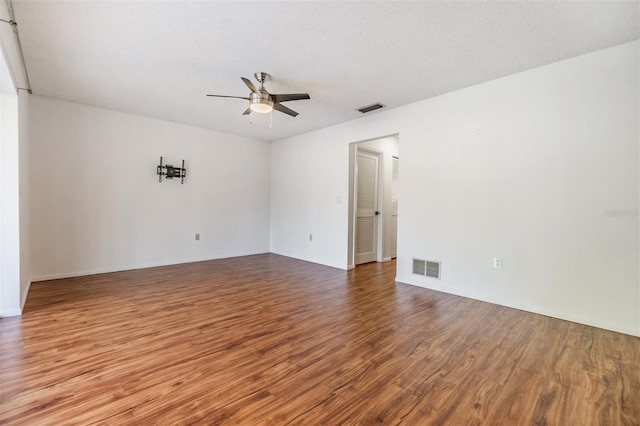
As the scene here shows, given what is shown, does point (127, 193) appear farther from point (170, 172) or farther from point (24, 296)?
point (24, 296)

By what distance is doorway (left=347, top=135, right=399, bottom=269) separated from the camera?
5129mm

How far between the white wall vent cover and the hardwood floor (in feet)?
1.51

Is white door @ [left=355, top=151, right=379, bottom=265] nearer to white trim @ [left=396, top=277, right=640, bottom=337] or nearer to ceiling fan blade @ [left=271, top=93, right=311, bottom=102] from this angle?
white trim @ [left=396, top=277, right=640, bottom=337]

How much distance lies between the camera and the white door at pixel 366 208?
546cm

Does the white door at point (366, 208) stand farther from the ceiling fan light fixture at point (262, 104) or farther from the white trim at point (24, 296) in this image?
the white trim at point (24, 296)

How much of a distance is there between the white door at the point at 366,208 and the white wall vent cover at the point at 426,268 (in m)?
1.55

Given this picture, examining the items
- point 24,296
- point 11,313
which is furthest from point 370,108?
point 24,296

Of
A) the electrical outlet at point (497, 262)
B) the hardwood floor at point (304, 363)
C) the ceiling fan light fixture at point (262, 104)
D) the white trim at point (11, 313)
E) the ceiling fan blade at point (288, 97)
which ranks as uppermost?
the ceiling fan blade at point (288, 97)

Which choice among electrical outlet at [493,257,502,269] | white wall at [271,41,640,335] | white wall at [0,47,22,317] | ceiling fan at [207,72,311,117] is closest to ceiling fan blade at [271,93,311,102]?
ceiling fan at [207,72,311,117]

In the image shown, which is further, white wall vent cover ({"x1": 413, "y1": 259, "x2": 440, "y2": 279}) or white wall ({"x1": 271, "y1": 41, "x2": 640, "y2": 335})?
white wall vent cover ({"x1": 413, "y1": 259, "x2": 440, "y2": 279})

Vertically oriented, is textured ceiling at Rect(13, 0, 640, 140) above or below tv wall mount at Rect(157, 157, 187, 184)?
above

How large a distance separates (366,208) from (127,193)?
4.19 m

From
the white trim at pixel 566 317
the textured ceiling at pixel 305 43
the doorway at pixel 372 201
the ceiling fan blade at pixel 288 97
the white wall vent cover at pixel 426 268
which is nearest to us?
the textured ceiling at pixel 305 43

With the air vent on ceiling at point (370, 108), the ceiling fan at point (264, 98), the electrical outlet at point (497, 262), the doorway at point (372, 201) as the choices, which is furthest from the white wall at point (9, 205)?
the electrical outlet at point (497, 262)
